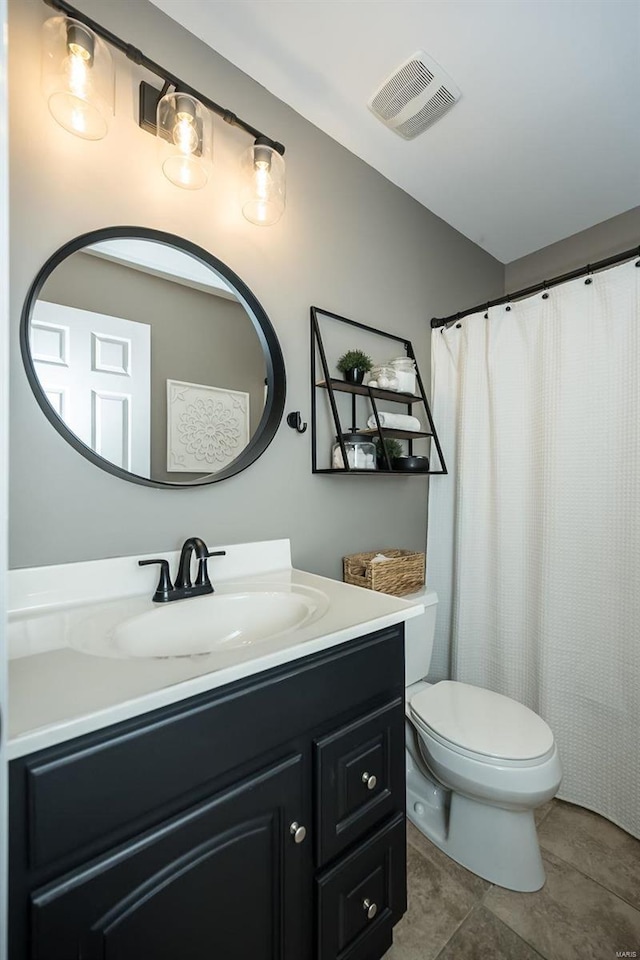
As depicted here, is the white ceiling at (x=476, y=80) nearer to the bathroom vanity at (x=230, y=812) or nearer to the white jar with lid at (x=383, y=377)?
the white jar with lid at (x=383, y=377)

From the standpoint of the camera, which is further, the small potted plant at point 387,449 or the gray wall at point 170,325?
the small potted plant at point 387,449

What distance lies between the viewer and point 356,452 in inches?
60.4

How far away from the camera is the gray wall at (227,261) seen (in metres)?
0.95

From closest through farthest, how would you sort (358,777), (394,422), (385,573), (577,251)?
(358,777) → (385,573) → (394,422) → (577,251)

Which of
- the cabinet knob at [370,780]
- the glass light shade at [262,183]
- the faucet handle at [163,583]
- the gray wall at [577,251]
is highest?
the gray wall at [577,251]

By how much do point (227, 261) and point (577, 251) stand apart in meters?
1.91

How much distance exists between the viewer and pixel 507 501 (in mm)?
1773

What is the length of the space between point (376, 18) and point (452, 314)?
1.15 meters

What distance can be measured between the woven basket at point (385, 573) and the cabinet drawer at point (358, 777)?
52 cm

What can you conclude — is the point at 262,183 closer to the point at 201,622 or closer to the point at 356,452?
the point at 356,452

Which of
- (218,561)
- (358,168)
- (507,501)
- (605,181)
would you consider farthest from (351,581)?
(605,181)

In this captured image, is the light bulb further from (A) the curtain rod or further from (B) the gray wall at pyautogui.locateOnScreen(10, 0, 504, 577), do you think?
(A) the curtain rod

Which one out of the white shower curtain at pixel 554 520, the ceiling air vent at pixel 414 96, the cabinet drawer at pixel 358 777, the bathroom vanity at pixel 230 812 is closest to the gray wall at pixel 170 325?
the bathroom vanity at pixel 230 812

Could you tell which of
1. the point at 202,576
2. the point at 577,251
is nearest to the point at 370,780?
the point at 202,576
